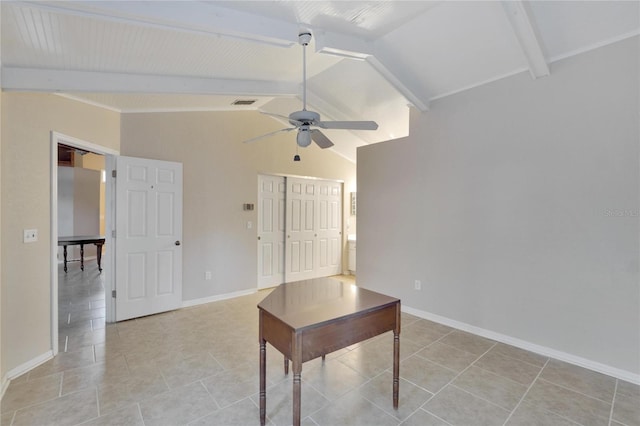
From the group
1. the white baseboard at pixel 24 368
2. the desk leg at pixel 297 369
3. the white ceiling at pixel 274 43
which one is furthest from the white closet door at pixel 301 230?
the desk leg at pixel 297 369

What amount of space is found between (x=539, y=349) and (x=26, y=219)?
15.8 feet

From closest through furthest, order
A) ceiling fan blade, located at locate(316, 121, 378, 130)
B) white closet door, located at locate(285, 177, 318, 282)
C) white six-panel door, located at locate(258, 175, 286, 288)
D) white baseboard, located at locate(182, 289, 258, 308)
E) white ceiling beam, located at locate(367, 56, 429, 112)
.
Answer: ceiling fan blade, located at locate(316, 121, 378, 130)
white ceiling beam, located at locate(367, 56, 429, 112)
white baseboard, located at locate(182, 289, 258, 308)
white six-panel door, located at locate(258, 175, 286, 288)
white closet door, located at locate(285, 177, 318, 282)

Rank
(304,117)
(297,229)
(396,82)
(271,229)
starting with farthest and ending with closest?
(297,229) < (271,229) < (396,82) < (304,117)

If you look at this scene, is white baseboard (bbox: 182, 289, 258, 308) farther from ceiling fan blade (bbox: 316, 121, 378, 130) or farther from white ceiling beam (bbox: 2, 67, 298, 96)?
ceiling fan blade (bbox: 316, 121, 378, 130)

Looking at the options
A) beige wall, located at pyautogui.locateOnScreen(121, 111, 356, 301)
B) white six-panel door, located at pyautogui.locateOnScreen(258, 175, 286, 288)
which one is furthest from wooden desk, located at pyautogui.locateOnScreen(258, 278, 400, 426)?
white six-panel door, located at pyautogui.locateOnScreen(258, 175, 286, 288)

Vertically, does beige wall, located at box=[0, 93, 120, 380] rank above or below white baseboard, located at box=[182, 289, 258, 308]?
above

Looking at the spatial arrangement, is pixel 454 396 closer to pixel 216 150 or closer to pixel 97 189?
pixel 216 150

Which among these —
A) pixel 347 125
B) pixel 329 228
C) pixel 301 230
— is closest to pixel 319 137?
pixel 347 125

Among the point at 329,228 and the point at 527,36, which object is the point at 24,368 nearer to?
the point at 329,228

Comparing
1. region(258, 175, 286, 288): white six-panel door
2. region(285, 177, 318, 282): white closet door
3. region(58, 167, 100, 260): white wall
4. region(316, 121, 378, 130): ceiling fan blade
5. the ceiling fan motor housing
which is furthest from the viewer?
region(58, 167, 100, 260): white wall

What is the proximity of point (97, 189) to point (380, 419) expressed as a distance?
941cm

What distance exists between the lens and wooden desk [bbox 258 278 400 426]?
165cm

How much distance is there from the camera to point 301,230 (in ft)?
19.0

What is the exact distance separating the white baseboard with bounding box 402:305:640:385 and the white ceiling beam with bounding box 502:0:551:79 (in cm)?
265
